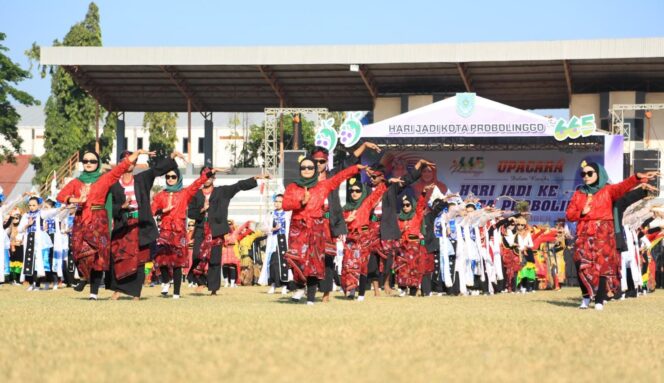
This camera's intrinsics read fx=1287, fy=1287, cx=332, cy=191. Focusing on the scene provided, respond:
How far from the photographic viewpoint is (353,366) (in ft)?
26.0

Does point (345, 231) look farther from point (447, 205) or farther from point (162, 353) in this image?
point (162, 353)

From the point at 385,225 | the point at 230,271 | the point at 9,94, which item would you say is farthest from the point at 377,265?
the point at 9,94

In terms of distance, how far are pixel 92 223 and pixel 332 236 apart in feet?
9.78

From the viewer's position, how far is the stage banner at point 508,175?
110 ft

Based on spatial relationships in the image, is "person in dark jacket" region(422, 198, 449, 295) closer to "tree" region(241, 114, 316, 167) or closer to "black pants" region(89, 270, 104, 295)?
"black pants" region(89, 270, 104, 295)

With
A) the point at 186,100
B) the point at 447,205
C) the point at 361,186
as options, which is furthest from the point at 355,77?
the point at 361,186

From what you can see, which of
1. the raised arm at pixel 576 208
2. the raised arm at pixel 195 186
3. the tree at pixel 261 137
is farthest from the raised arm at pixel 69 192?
the tree at pixel 261 137

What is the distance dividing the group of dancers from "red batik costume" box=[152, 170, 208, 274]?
13 mm

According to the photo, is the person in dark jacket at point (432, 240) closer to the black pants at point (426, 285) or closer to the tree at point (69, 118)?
the black pants at point (426, 285)

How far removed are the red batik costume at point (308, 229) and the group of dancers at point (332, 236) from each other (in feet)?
0.05

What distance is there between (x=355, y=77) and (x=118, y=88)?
851cm

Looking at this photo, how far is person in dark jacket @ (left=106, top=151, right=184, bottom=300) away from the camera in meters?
15.6

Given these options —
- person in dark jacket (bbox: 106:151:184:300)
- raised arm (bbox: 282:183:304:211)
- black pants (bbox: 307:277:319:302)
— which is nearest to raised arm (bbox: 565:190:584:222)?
black pants (bbox: 307:277:319:302)

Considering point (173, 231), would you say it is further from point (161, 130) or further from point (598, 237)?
point (161, 130)
